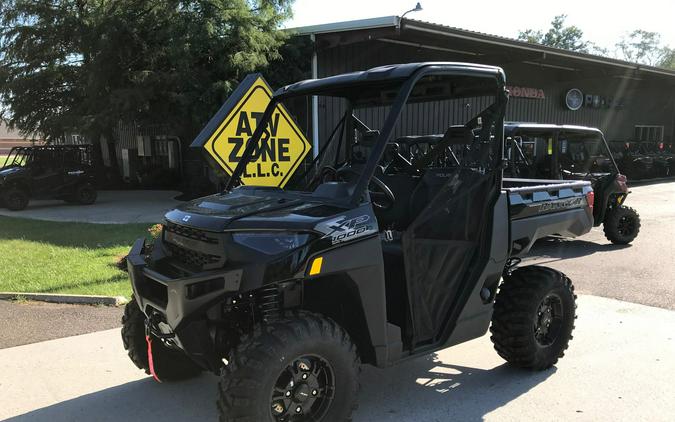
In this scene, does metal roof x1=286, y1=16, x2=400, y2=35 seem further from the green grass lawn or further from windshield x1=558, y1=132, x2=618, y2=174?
the green grass lawn

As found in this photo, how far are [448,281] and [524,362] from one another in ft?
3.18

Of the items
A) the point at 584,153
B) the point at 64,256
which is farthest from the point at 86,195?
the point at 584,153

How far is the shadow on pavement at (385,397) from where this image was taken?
11.1ft

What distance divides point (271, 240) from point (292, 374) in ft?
2.33

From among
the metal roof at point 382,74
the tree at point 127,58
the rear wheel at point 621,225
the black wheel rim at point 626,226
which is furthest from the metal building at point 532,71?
the black wheel rim at point 626,226

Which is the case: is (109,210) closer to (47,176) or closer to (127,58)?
(47,176)

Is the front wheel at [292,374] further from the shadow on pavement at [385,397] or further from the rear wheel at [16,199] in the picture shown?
the rear wheel at [16,199]

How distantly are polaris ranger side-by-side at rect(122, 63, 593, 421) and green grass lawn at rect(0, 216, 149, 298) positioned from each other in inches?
124

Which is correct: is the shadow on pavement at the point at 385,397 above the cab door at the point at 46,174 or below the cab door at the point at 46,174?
below

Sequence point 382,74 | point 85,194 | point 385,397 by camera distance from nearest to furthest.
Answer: point 382,74 < point 385,397 < point 85,194

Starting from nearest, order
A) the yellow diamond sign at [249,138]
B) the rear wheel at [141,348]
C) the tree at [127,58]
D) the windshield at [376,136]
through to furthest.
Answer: the windshield at [376,136] < the rear wheel at [141,348] < the yellow diamond sign at [249,138] < the tree at [127,58]

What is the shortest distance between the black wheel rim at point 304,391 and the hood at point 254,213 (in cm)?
71

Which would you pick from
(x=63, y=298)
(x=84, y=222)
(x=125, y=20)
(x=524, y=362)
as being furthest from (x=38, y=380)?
(x=125, y=20)

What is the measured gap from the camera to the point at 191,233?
2990 millimetres
